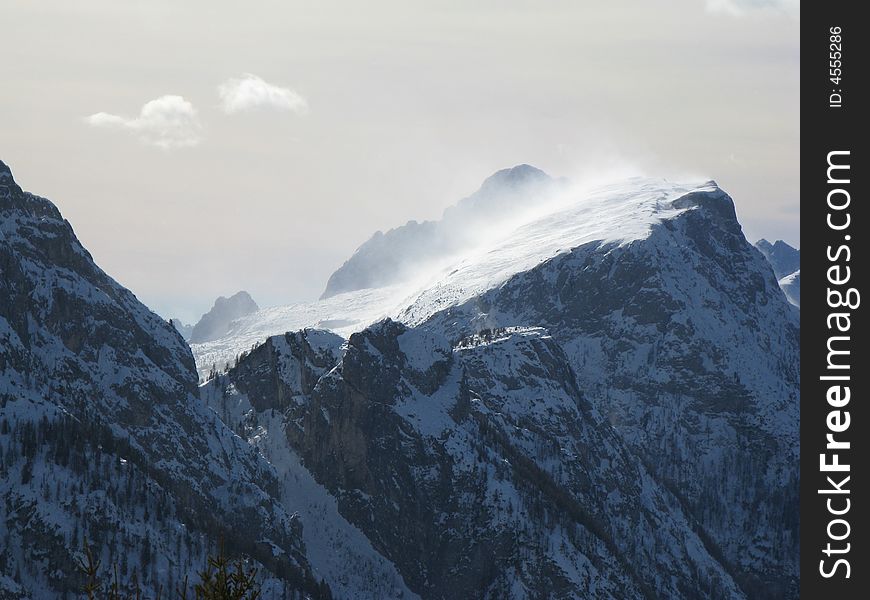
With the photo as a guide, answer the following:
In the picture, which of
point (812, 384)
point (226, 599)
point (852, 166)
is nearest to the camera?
point (226, 599)

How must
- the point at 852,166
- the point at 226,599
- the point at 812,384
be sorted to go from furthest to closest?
the point at 852,166 → the point at 812,384 → the point at 226,599

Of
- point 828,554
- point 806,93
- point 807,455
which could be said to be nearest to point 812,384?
point 807,455

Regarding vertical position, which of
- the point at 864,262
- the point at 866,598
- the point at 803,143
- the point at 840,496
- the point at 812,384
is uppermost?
the point at 803,143

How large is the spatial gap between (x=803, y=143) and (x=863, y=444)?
35.4 m

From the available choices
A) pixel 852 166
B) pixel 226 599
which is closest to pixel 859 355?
pixel 852 166

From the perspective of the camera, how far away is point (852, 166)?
182 m

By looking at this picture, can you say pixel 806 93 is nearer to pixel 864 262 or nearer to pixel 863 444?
pixel 864 262

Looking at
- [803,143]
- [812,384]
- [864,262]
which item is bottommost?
[812,384]

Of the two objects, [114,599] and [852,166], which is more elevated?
[852,166]

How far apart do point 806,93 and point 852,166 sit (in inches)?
393

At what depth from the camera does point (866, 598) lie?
6880 inches

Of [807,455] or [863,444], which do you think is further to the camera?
[863,444]

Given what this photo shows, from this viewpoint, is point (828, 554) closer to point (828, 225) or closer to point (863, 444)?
point (863, 444)

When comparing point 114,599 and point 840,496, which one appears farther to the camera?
point 840,496
